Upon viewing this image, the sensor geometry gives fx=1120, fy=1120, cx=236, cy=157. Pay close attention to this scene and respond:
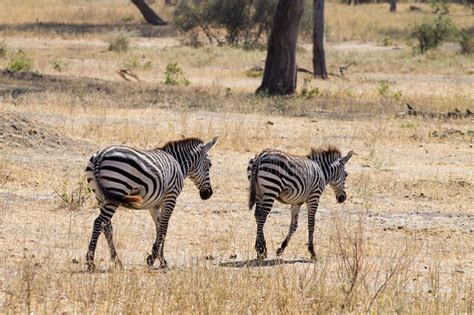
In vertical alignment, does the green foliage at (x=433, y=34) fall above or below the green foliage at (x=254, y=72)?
above

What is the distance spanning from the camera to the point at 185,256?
→ 11.6m

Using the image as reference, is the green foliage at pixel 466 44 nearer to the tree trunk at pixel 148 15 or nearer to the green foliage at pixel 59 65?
the green foliage at pixel 59 65

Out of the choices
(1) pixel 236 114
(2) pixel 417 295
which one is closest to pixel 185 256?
(2) pixel 417 295

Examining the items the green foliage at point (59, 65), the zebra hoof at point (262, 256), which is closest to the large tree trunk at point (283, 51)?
the green foliage at point (59, 65)

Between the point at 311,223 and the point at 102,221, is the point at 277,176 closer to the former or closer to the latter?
the point at 311,223

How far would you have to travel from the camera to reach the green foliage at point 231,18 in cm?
4747

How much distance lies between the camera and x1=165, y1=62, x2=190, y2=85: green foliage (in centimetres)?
3067

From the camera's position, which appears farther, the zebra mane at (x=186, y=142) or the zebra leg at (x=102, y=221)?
the zebra mane at (x=186, y=142)

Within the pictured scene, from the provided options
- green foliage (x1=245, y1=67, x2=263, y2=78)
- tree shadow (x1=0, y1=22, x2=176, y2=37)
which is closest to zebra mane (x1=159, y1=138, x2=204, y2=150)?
green foliage (x1=245, y1=67, x2=263, y2=78)

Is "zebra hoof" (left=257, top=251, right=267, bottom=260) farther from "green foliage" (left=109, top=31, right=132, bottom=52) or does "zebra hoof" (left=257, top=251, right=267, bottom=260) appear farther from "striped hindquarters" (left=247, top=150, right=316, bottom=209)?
"green foliage" (left=109, top=31, right=132, bottom=52)

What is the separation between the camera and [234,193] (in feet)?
53.3

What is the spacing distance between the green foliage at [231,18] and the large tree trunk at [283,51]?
623 inches

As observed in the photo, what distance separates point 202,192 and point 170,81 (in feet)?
61.4

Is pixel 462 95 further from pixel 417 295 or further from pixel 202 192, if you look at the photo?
pixel 417 295
